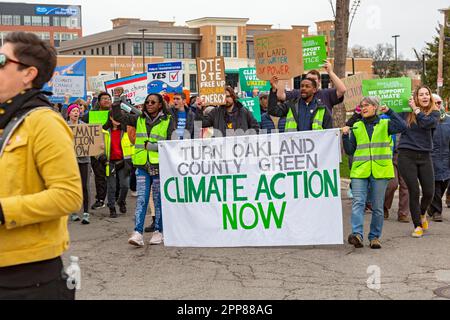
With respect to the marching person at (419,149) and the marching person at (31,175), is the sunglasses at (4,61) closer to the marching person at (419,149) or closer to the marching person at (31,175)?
the marching person at (31,175)

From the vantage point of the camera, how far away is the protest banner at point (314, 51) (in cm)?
1532

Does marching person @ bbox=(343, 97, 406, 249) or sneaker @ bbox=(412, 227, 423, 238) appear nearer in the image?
marching person @ bbox=(343, 97, 406, 249)

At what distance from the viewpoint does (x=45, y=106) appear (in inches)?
123

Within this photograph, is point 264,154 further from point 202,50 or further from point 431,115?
point 202,50

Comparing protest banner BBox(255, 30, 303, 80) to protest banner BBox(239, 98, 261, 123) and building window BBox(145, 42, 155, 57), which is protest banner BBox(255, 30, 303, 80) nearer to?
protest banner BBox(239, 98, 261, 123)

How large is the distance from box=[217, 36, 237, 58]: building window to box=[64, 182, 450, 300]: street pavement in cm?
9518

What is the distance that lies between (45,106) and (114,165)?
9362 millimetres

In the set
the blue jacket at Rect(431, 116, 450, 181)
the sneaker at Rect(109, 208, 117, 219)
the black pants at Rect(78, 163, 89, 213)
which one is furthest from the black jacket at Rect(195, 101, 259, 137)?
the blue jacket at Rect(431, 116, 450, 181)

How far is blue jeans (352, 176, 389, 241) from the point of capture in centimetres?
873

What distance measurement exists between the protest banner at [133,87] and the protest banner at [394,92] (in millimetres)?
7090

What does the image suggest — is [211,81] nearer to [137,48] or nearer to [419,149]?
[419,149]

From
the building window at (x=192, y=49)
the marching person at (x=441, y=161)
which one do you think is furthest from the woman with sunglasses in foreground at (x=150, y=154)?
the building window at (x=192, y=49)

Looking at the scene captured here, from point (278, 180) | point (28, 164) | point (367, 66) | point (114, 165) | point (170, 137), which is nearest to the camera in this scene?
point (28, 164)
